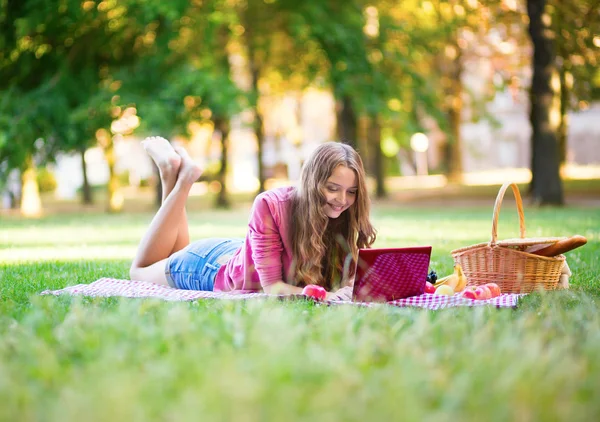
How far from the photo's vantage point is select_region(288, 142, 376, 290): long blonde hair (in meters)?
5.53

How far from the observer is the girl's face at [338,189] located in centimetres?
550

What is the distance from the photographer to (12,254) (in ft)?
31.8

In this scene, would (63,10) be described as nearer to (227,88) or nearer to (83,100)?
(83,100)

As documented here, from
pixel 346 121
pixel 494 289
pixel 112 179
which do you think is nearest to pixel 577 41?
pixel 346 121

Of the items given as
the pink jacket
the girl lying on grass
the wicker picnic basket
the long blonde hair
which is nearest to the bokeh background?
the girl lying on grass

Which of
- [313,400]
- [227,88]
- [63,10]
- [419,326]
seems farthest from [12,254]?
[63,10]

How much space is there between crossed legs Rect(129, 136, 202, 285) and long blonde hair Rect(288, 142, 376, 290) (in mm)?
1345

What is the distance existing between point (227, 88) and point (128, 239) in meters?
8.83

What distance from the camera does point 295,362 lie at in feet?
10.3

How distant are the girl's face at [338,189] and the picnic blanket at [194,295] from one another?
2.06ft

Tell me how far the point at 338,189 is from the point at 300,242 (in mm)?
455

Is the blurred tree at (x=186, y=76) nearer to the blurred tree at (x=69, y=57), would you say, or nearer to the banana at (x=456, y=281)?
the blurred tree at (x=69, y=57)

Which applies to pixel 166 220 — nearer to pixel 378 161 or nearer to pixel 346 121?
pixel 346 121

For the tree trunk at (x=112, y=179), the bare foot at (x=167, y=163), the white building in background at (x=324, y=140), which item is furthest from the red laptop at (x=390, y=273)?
the white building in background at (x=324, y=140)
